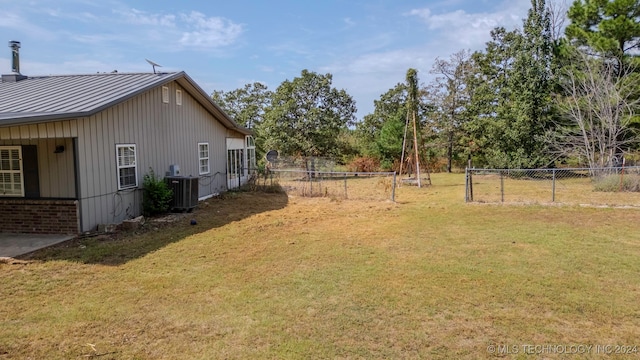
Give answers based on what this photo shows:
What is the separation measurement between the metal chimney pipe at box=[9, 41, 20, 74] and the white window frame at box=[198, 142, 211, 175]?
550cm

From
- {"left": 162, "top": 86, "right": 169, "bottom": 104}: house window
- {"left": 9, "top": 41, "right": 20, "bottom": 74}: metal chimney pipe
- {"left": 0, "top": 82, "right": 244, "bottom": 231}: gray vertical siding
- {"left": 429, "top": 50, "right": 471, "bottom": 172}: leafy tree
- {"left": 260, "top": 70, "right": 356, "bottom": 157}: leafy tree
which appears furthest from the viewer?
{"left": 429, "top": 50, "right": 471, "bottom": 172}: leafy tree

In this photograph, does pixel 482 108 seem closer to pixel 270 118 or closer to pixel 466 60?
pixel 466 60

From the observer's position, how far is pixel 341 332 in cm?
362

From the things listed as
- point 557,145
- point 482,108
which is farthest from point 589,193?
point 482,108

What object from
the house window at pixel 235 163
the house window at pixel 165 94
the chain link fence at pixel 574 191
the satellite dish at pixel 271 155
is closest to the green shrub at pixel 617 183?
the chain link fence at pixel 574 191

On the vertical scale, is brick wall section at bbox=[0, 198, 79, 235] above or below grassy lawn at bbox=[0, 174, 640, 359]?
above

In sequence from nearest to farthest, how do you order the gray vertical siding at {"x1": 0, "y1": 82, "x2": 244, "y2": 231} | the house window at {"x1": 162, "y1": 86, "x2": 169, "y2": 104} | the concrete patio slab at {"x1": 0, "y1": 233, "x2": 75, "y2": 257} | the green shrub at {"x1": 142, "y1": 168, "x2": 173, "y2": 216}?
the concrete patio slab at {"x1": 0, "y1": 233, "x2": 75, "y2": 257} → the gray vertical siding at {"x1": 0, "y1": 82, "x2": 244, "y2": 231} → the green shrub at {"x1": 142, "y1": 168, "x2": 173, "y2": 216} → the house window at {"x1": 162, "y1": 86, "x2": 169, "y2": 104}

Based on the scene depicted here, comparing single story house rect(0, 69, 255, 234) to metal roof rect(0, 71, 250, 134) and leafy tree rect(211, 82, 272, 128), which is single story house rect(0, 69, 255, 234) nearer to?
metal roof rect(0, 71, 250, 134)

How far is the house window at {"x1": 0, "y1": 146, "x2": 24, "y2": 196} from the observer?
768 centimetres

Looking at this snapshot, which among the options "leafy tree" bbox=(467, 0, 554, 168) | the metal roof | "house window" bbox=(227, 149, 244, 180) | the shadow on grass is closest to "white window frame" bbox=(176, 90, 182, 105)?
the metal roof

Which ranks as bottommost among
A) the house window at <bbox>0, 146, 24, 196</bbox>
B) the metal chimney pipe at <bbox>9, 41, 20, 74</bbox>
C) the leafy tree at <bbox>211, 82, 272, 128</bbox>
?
the house window at <bbox>0, 146, 24, 196</bbox>

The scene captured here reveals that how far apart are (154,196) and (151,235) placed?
2067 millimetres

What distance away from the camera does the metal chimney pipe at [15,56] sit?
11.0m

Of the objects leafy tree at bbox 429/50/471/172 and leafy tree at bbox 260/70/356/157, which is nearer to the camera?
leafy tree at bbox 260/70/356/157
